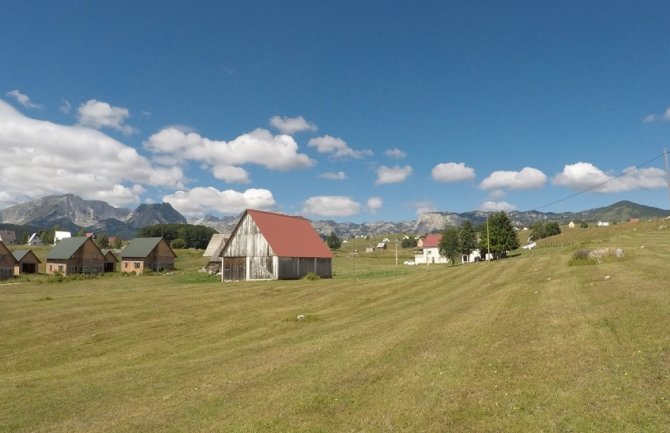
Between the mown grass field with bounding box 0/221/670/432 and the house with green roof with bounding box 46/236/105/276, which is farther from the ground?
the house with green roof with bounding box 46/236/105/276

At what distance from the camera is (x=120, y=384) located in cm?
1678

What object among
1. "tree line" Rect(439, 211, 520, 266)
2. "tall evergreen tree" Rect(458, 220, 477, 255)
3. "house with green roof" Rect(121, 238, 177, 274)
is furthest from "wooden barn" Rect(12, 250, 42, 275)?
"tall evergreen tree" Rect(458, 220, 477, 255)

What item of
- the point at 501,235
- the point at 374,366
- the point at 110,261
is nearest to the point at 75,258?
the point at 110,261

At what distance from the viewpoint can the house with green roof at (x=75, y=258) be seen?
3767 inches

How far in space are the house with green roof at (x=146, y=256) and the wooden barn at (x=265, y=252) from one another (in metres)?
Result: 46.8

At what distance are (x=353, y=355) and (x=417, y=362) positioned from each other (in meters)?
2.84

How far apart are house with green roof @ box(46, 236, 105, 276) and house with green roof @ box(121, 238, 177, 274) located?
20.5 feet

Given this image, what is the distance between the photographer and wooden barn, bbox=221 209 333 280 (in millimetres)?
62062

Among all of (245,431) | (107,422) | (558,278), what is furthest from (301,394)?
(558,278)

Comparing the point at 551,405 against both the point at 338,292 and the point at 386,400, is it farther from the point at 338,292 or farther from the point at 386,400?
the point at 338,292

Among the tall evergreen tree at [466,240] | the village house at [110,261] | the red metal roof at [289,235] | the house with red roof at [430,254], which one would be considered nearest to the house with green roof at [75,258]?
the village house at [110,261]

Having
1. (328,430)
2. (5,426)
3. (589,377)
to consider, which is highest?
(589,377)

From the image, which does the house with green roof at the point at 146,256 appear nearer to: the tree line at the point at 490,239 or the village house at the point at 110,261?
the village house at the point at 110,261

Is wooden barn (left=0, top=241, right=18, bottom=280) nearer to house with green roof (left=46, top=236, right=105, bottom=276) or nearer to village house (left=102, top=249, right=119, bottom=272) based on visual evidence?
house with green roof (left=46, top=236, right=105, bottom=276)
